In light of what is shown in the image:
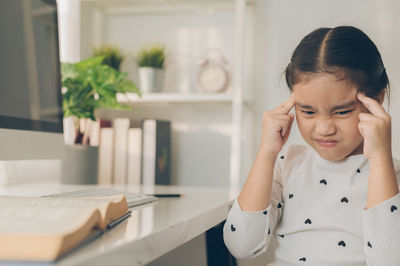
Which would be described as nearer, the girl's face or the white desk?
the white desk

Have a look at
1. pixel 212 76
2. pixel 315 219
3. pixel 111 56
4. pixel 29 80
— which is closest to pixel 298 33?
pixel 212 76

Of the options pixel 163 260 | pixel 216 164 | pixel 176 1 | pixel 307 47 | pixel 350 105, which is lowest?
pixel 163 260

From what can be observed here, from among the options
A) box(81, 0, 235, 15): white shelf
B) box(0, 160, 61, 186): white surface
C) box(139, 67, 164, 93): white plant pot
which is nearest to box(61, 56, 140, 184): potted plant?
box(0, 160, 61, 186): white surface

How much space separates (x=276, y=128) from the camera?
86 centimetres

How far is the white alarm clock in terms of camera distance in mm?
1578

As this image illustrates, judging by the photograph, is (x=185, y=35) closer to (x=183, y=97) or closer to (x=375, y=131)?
(x=183, y=97)

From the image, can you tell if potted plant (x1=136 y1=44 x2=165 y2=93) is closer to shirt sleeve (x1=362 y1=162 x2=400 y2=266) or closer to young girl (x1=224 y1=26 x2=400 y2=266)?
young girl (x1=224 y1=26 x2=400 y2=266)

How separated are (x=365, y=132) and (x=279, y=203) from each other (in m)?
0.26

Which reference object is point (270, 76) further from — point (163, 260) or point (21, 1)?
point (21, 1)

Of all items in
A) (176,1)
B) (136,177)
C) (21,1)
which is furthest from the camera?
(176,1)

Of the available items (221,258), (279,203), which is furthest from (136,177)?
(279,203)

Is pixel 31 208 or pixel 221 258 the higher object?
pixel 31 208

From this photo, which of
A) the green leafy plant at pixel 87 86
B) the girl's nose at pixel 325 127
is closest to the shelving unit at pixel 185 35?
the green leafy plant at pixel 87 86

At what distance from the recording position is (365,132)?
761 mm
